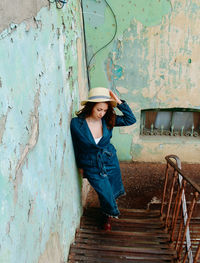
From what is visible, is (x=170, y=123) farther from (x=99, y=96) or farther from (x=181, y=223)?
(x=99, y=96)

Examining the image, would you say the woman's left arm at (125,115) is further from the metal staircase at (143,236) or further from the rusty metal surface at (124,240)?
the rusty metal surface at (124,240)

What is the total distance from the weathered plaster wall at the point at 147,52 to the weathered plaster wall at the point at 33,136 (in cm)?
184

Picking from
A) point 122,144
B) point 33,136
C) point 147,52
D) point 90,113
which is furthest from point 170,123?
point 33,136

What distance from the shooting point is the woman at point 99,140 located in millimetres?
2273

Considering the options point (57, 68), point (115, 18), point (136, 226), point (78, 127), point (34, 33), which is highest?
point (115, 18)

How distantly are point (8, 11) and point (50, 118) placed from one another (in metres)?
0.78

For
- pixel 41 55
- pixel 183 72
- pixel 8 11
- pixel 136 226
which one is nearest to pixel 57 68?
pixel 41 55

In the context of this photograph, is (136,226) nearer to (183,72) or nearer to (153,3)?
(183,72)

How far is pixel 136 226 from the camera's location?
2.95 m

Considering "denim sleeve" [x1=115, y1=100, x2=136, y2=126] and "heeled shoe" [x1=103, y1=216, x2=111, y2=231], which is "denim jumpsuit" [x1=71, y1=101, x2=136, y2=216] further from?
"heeled shoe" [x1=103, y1=216, x2=111, y2=231]

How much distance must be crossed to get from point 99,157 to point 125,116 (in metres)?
0.58

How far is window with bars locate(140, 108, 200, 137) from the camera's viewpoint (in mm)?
4582

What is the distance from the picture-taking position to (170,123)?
15.3 ft

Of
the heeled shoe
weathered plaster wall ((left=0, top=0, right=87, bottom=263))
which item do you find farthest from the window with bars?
weathered plaster wall ((left=0, top=0, right=87, bottom=263))
